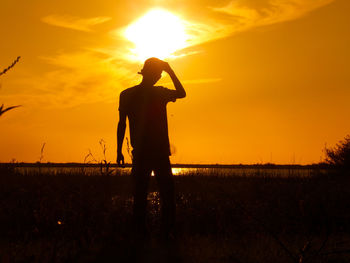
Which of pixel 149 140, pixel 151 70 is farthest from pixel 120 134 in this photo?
pixel 151 70

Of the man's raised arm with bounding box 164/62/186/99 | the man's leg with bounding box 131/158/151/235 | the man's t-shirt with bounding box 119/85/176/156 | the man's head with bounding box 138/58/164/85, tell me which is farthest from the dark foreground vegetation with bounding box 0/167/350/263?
the man's head with bounding box 138/58/164/85

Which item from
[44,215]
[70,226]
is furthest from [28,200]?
[70,226]

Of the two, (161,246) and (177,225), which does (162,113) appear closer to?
(161,246)

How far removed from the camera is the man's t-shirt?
688cm

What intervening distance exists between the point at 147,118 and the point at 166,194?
1135 mm

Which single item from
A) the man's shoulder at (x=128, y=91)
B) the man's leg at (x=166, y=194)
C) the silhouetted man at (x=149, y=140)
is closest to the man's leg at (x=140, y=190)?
the silhouetted man at (x=149, y=140)

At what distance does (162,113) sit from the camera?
22.9 ft

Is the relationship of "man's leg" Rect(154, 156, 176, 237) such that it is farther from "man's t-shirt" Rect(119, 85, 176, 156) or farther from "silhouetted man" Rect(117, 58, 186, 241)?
"man's t-shirt" Rect(119, 85, 176, 156)

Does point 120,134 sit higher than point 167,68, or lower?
lower

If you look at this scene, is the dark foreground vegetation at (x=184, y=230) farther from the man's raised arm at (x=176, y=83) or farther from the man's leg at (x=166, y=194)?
the man's raised arm at (x=176, y=83)

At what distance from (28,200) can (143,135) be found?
4907 millimetres

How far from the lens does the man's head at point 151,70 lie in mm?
7035

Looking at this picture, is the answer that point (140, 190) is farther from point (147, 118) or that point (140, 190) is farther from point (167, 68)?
point (167, 68)

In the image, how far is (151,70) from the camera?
7.05 metres
